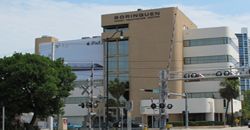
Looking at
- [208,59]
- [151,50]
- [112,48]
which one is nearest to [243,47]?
[208,59]

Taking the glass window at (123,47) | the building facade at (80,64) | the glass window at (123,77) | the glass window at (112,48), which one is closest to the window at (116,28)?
the glass window at (123,47)

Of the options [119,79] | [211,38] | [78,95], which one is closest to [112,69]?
[119,79]

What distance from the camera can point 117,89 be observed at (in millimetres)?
105375

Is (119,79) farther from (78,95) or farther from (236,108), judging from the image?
(236,108)

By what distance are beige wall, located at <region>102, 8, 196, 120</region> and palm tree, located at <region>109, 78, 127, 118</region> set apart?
7.20ft

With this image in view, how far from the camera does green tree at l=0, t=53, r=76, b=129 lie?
5388cm

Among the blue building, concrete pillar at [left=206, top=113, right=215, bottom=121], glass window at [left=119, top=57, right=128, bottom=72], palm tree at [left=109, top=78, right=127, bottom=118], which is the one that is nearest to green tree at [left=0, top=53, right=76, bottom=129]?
palm tree at [left=109, top=78, right=127, bottom=118]

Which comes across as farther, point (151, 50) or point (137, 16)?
point (137, 16)

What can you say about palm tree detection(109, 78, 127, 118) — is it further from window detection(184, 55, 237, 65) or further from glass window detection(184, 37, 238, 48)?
glass window detection(184, 37, 238, 48)

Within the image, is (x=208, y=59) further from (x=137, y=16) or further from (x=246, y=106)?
(x=246, y=106)

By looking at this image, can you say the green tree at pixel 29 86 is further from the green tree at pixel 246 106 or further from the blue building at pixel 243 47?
the green tree at pixel 246 106

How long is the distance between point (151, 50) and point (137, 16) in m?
8.24

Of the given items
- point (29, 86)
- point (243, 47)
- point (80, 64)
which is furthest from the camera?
point (80, 64)

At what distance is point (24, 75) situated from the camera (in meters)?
54.0
